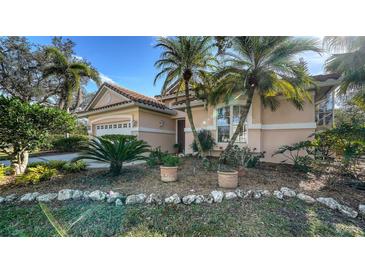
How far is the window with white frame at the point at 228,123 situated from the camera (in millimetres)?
8298

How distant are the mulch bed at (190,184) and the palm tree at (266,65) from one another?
3142mm

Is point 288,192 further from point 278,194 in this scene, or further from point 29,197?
point 29,197

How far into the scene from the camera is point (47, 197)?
3.96 meters

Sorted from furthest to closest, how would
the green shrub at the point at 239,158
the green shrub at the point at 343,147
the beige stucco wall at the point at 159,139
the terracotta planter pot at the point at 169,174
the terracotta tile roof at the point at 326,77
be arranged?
the beige stucco wall at the point at 159,139 < the terracotta tile roof at the point at 326,77 < the green shrub at the point at 239,158 < the terracotta planter pot at the point at 169,174 < the green shrub at the point at 343,147

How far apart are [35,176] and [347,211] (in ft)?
27.3

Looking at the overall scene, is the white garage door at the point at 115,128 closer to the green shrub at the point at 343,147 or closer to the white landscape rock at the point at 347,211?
the green shrub at the point at 343,147

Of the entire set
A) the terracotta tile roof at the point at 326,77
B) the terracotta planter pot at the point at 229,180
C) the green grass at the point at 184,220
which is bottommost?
the green grass at the point at 184,220

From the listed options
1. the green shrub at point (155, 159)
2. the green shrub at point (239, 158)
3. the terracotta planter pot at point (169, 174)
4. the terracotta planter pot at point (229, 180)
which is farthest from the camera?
the green shrub at point (155, 159)

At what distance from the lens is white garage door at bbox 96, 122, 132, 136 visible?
420 inches

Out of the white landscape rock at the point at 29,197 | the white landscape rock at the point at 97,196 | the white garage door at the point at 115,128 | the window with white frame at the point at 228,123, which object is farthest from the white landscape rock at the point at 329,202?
the white garage door at the point at 115,128

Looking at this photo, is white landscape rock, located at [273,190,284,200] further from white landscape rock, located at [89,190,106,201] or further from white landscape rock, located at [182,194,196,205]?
white landscape rock, located at [89,190,106,201]

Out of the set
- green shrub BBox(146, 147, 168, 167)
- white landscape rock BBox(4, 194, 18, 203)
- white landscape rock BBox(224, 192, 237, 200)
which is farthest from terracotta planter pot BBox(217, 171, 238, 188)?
white landscape rock BBox(4, 194, 18, 203)
